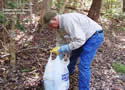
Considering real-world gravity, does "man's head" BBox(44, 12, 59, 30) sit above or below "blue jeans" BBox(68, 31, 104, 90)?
above

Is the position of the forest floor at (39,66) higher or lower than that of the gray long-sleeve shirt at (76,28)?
lower

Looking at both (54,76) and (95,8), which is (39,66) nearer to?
(54,76)

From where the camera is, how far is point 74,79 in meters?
3.39

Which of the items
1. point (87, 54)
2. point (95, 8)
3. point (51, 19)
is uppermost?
point (95, 8)

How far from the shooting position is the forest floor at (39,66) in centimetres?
316

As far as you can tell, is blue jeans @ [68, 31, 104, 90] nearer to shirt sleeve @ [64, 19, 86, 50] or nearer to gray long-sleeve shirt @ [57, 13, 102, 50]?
gray long-sleeve shirt @ [57, 13, 102, 50]

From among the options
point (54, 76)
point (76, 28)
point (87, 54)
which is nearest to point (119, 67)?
point (87, 54)

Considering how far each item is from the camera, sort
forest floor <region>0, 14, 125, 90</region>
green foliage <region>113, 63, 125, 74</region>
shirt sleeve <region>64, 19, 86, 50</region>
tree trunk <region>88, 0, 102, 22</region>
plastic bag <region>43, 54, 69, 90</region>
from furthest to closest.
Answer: tree trunk <region>88, 0, 102, 22</region>
green foliage <region>113, 63, 125, 74</region>
forest floor <region>0, 14, 125, 90</region>
plastic bag <region>43, 54, 69, 90</region>
shirt sleeve <region>64, 19, 86, 50</region>

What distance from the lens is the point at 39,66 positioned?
3.61m

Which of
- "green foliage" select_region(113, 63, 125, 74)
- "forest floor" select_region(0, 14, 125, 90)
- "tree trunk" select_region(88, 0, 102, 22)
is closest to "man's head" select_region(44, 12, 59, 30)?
"forest floor" select_region(0, 14, 125, 90)

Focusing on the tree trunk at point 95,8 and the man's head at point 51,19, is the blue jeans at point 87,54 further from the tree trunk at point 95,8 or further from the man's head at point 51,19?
the tree trunk at point 95,8

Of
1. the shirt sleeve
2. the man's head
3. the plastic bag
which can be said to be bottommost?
the plastic bag

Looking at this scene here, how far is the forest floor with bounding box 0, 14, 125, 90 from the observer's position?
10.4 feet

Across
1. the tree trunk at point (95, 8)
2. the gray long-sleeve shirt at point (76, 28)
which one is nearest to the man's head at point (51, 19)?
the gray long-sleeve shirt at point (76, 28)
